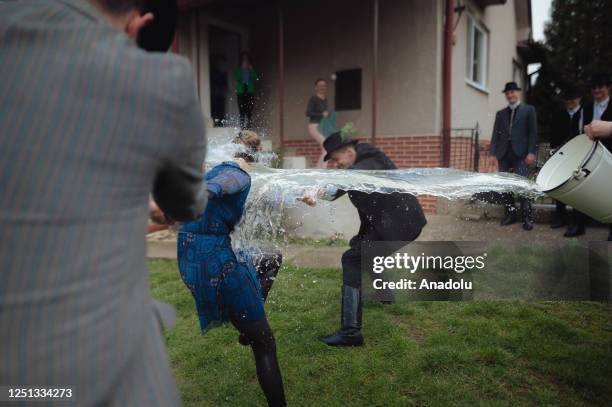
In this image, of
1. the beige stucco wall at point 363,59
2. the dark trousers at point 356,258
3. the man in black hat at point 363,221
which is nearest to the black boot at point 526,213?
the beige stucco wall at point 363,59

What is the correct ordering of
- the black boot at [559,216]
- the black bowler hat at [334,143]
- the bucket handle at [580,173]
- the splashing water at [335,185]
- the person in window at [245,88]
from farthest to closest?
the person in window at [245,88] < the black boot at [559,216] < the black bowler hat at [334,143] < the splashing water at [335,185] < the bucket handle at [580,173]

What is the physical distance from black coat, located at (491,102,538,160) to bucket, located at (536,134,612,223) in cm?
454

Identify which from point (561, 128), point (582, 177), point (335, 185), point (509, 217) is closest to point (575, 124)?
point (561, 128)

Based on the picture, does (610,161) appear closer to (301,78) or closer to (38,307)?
(38,307)

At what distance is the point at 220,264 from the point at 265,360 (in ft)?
2.07

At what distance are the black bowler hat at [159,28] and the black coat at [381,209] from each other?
111 inches

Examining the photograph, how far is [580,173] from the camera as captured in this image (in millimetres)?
2906

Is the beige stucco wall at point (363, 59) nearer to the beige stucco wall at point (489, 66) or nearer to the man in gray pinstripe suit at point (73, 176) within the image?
the beige stucco wall at point (489, 66)

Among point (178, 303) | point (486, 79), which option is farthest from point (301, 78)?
point (178, 303)

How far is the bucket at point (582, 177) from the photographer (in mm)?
2926

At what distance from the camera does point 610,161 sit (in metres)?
2.95

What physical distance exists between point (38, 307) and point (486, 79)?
13.2 metres

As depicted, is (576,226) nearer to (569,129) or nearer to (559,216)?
(559,216)

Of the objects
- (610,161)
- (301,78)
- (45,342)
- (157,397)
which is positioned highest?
(301,78)
